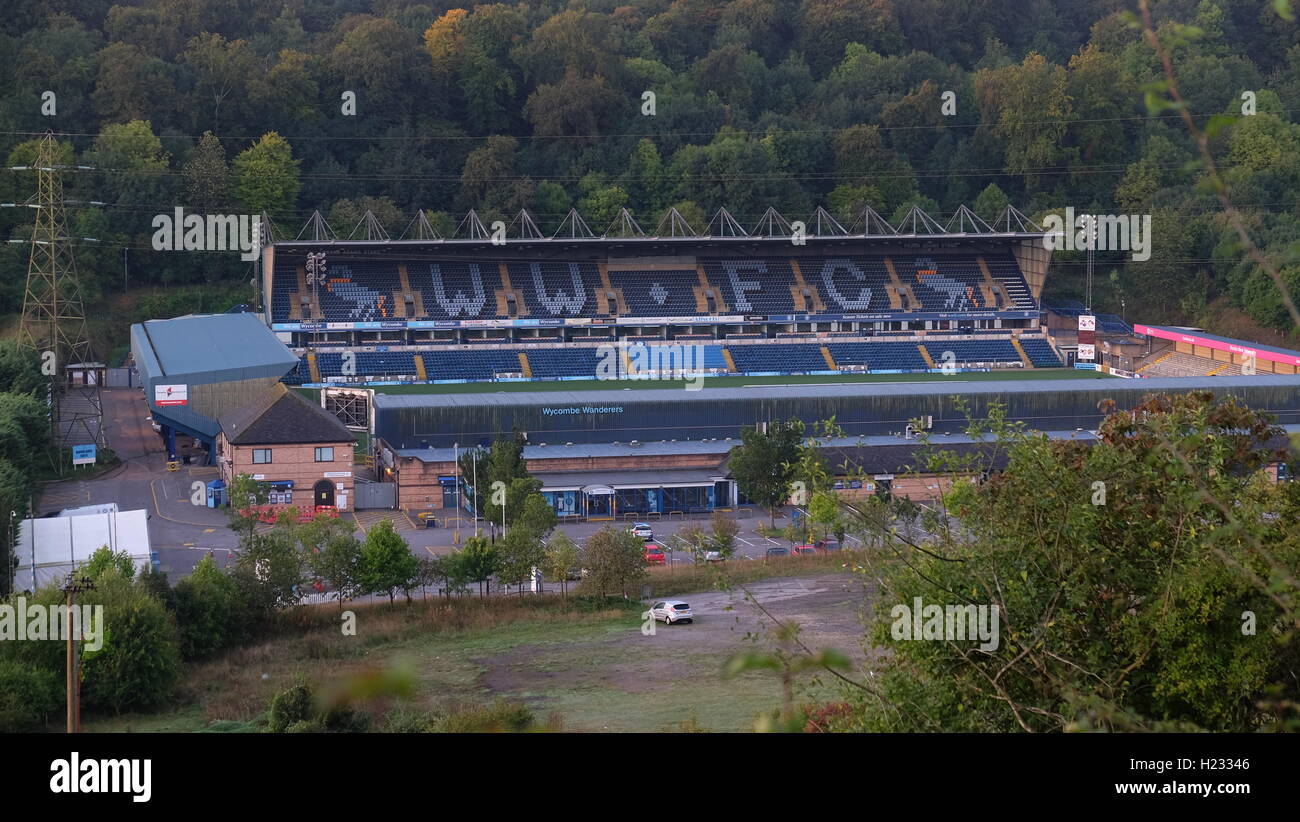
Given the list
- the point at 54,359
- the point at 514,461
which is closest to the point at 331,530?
the point at 514,461

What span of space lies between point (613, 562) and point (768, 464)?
7.12 m

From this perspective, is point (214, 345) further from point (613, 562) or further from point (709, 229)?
point (709, 229)

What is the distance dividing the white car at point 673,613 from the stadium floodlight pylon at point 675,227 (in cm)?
3277

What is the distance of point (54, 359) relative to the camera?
39719 millimetres

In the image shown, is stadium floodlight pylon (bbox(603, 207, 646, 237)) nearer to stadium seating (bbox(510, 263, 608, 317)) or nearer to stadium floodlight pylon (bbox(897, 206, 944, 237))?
stadium seating (bbox(510, 263, 608, 317))

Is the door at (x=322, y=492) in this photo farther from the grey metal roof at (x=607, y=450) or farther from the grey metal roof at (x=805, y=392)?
the grey metal roof at (x=805, y=392)

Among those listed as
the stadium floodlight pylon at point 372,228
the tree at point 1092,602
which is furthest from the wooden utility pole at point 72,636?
the stadium floodlight pylon at point 372,228

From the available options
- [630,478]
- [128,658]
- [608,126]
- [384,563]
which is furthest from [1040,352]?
[128,658]

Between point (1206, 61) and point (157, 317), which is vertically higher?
point (1206, 61)

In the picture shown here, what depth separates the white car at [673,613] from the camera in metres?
24.2

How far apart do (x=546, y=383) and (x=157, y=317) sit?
16.2 m

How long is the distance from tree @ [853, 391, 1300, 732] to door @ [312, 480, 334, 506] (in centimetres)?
2256
